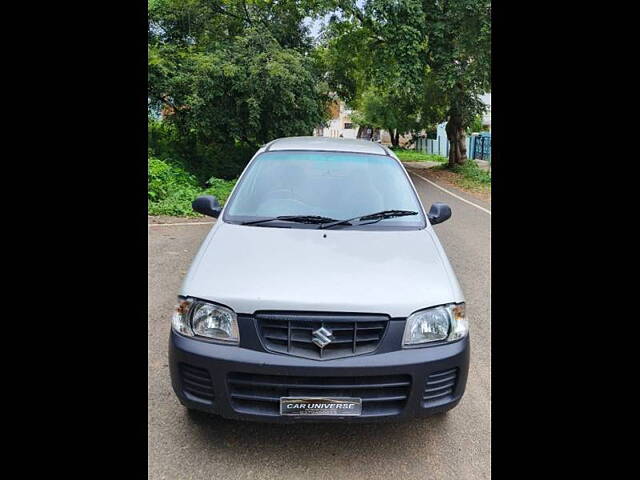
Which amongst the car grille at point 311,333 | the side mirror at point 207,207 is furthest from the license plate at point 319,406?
the side mirror at point 207,207

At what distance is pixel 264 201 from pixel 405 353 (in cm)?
166

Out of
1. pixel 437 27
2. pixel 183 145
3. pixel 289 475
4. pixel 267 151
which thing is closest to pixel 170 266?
pixel 267 151

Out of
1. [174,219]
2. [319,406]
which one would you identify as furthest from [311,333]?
[174,219]

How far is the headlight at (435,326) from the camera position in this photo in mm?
2514

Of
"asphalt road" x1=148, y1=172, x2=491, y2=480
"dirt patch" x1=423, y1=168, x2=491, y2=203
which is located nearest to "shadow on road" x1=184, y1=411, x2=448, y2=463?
"asphalt road" x1=148, y1=172, x2=491, y2=480

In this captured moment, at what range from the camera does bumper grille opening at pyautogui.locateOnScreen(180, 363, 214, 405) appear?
247cm

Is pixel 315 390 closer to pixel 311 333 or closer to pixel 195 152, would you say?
pixel 311 333

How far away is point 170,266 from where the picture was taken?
246 inches

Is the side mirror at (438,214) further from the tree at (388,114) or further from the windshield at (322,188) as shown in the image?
the tree at (388,114)

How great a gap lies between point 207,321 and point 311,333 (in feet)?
1.85

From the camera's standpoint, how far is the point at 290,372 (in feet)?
7.84

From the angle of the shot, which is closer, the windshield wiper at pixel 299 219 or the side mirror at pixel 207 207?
the windshield wiper at pixel 299 219

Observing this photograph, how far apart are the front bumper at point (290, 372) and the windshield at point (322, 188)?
1095 millimetres
